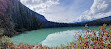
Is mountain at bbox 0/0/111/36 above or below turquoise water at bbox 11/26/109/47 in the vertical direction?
above

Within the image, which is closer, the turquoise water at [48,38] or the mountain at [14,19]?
the turquoise water at [48,38]

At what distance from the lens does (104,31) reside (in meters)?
2.21

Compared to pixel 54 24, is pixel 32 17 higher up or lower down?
higher up

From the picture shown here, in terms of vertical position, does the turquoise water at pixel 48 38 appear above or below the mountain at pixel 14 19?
below

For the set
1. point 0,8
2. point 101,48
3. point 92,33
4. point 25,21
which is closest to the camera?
point 101,48

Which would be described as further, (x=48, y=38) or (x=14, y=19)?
(x=14, y=19)

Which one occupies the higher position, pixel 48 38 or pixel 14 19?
pixel 14 19

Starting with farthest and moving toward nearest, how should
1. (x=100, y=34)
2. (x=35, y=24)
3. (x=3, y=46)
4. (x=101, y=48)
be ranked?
(x=35, y=24)
(x=3, y=46)
(x=100, y=34)
(x=101, y=48)

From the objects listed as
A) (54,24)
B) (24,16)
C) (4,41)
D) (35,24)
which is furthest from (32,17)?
(4,41)

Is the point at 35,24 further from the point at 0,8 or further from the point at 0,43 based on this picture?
the point at 0,43

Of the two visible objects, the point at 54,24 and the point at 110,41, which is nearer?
the point at 110,41

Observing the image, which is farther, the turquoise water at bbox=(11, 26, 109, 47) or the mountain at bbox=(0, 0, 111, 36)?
the mountain at bbox=(0, 0, 111, 36)

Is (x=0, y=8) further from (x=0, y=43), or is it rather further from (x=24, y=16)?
(x=24, y=16)

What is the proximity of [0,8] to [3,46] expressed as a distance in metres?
13.6
